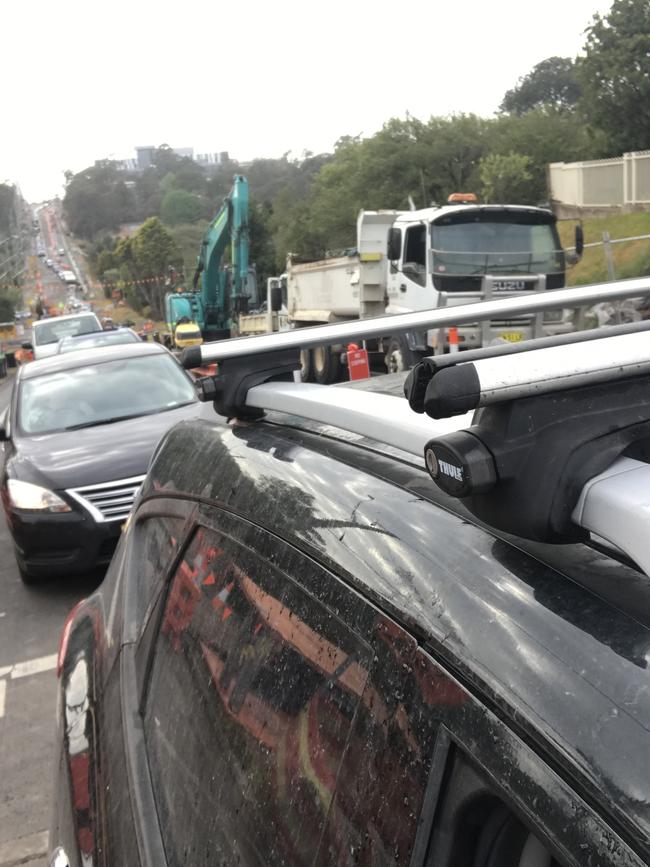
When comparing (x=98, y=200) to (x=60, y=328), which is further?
(x=98, y=200)

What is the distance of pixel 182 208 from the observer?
126750mm

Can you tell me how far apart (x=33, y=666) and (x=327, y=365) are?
39.0 feet

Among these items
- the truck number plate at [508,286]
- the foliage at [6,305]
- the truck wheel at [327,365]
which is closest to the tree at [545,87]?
the foliage at [6,305]

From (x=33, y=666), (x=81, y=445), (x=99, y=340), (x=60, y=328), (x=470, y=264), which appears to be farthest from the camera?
(x=60, y=328)

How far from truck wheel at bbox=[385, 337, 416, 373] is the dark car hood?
699 cm

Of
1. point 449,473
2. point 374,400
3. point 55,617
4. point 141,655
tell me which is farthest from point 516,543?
point 55,617

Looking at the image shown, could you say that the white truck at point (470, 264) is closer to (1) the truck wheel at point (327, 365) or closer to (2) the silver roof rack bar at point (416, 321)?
(1) the truck wheel at point (327, 365)

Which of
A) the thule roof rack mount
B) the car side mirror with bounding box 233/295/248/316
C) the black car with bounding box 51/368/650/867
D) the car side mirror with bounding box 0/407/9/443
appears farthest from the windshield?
the thule roof rack mount

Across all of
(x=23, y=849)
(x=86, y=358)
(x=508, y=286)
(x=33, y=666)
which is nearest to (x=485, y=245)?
(x=508, y=286)

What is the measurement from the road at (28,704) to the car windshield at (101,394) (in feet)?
4.06

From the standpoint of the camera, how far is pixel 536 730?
812mm

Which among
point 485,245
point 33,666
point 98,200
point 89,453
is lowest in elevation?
point 33,666

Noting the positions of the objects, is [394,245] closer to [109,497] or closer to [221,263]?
[109,497]

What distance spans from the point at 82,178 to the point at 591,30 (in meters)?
131
